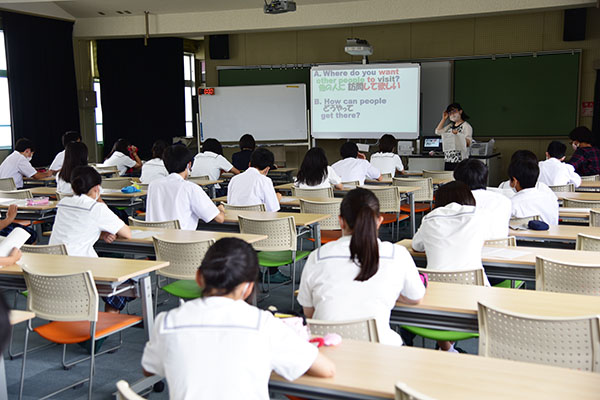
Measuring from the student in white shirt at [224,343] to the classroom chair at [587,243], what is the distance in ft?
8.25

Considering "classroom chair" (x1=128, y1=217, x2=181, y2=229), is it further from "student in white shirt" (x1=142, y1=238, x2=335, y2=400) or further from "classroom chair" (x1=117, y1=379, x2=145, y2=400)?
"classroom chair" (x1=117, y1=379, x2=145, y2=400)

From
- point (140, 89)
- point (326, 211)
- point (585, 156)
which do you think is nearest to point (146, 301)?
point (326, 211)

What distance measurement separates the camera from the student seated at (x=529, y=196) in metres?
4.33

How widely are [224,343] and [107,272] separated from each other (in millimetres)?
1709

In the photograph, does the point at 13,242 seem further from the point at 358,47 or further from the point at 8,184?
the point at 358,47

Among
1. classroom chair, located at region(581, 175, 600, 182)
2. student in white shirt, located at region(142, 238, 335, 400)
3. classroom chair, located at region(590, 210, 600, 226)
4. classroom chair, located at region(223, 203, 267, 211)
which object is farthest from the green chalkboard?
student in white shirt, located at region(142, 238, 335, 400)

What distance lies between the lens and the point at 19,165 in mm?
8094

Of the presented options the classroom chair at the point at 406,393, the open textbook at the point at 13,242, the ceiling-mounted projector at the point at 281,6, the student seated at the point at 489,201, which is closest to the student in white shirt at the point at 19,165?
the ceiling-mounted projector at the point at 281,6

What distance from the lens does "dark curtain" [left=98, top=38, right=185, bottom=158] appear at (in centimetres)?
1280

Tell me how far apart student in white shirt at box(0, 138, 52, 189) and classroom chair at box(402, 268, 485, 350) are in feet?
21.4

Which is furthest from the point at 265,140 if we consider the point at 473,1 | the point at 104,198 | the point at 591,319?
the point at 591,319

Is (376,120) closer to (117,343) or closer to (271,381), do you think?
(117,343)

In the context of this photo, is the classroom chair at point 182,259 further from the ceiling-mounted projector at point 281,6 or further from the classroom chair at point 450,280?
the ceiling-mounted projector at point 281,6

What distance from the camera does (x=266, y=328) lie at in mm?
1779
